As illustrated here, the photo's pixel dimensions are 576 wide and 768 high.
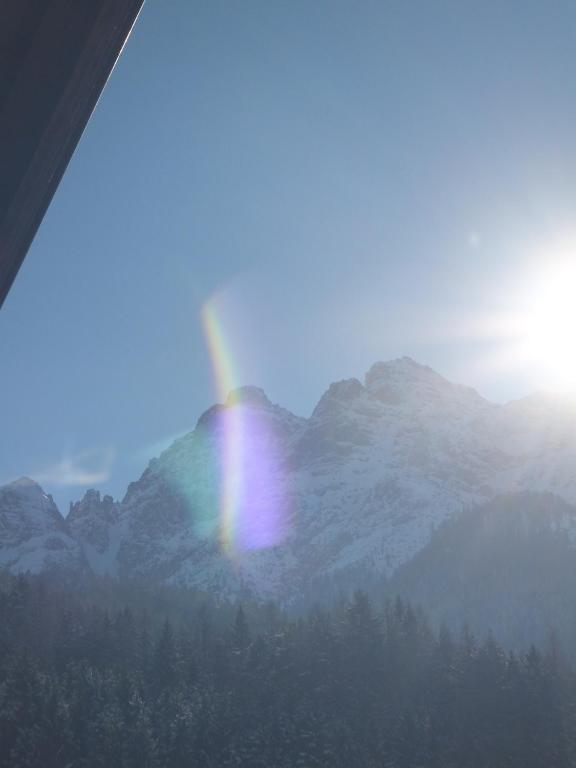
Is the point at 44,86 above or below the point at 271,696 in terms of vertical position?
below

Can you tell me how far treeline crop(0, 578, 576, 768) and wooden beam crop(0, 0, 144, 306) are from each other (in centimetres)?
6600

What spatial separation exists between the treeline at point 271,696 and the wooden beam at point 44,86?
217ft

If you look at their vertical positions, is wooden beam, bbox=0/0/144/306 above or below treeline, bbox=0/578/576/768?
below

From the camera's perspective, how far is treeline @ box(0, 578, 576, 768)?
67.1 metres

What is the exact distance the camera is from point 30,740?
64062 millimetres

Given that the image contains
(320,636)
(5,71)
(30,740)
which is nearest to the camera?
(5,71)

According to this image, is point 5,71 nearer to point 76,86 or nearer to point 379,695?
point 76,86

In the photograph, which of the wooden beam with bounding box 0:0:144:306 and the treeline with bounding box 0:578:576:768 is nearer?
the wooden beam with bounding box 0:0:144:306

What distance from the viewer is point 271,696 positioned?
80.1 metres

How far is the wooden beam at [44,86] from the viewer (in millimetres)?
3877

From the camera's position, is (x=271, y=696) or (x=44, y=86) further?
(x=271, y=696)

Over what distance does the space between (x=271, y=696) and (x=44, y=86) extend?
8135 centimetres

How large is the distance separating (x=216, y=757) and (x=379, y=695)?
2124 cm

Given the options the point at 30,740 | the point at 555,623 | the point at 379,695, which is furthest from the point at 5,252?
the point at 555,623
